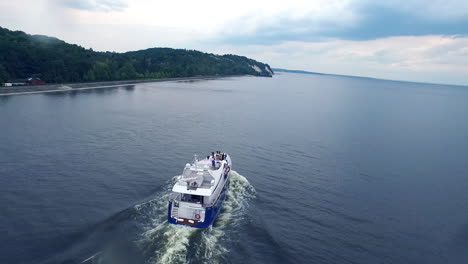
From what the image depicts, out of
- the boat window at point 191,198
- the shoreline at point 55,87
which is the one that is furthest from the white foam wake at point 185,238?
the shoreline at point 55,87

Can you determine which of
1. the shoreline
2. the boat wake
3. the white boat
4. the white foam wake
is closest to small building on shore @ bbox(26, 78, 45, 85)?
the shoreline

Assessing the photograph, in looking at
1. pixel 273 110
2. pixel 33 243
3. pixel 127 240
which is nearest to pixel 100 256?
pixel 127 240

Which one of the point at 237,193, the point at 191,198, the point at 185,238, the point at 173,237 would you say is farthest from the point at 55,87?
the point at 185,238

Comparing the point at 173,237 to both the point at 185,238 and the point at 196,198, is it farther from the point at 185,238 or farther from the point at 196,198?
the point at 196,198

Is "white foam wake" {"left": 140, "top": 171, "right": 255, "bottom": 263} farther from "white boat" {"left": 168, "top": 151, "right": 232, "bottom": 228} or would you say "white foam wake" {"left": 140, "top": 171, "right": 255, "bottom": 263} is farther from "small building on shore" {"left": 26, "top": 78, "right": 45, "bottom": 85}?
"small building on shore" {"left": 26, "top": 78, "right": 45, "bottom": 85}

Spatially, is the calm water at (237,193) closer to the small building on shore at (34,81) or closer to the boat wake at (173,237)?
the boat wake at (173,237)

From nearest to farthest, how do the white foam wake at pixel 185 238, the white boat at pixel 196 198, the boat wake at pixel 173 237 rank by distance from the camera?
the boat wake at pixel 173 237, the white foam wake at pixel 185 238, the white boat at pixel 196 198

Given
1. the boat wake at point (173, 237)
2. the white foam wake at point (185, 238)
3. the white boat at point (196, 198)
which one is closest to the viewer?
the boat wake at point (173, 237)
